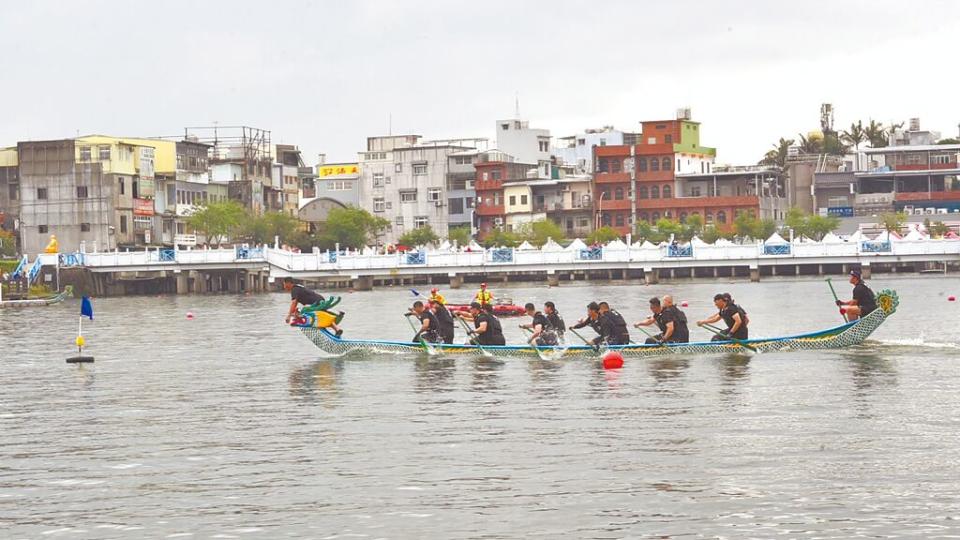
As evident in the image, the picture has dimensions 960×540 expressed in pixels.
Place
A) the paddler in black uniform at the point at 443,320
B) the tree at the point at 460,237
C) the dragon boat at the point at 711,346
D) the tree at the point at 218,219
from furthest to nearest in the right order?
the tree at the point at 460,237 < the tree at the point at 218,219 < the paddler in black uniform at the point at 443,320 < the dragon boat at the point at 711,346

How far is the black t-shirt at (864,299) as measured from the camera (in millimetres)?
35688

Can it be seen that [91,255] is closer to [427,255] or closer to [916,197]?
[427,255]

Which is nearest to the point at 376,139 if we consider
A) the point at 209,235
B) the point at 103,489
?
the point at 209,235

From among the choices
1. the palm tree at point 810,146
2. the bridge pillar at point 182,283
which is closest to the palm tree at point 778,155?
the palm tree at point 810,146

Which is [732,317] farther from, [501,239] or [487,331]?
[501,239]

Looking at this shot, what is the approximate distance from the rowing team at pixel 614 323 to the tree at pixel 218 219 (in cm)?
8037

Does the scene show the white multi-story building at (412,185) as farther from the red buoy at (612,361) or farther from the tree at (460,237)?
the red buoy at (612,361)

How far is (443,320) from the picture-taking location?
37.4 m

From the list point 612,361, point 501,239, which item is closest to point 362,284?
point 501,239

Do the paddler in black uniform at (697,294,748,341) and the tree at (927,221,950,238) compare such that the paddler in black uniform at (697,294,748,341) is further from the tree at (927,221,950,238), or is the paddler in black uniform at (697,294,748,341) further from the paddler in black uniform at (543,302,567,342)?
the tree at (927,221,950,238)

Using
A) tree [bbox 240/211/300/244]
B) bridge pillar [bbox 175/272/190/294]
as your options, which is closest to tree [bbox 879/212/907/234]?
tree [bbox 240/211/300/244]

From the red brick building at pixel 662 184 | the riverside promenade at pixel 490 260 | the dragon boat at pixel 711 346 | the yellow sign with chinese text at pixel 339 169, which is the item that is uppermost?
the yellow sign with chinese text at pixel 339 169

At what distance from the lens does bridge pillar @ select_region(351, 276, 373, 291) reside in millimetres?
103125

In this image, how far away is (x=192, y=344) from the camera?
Result: 48.7 metres
